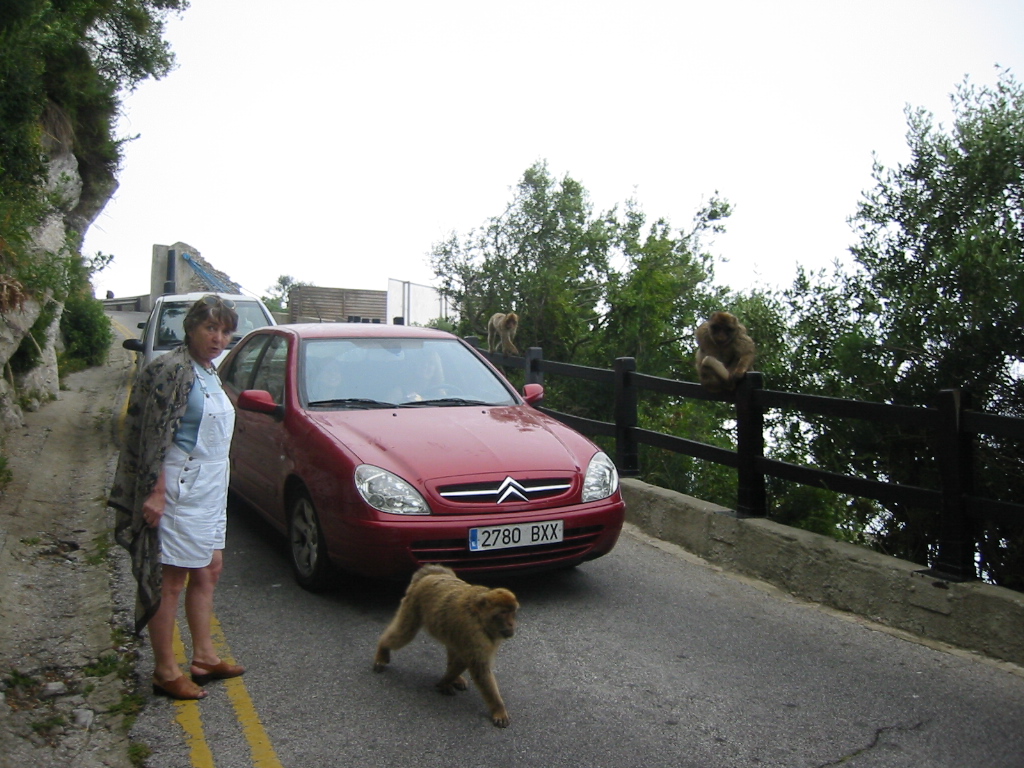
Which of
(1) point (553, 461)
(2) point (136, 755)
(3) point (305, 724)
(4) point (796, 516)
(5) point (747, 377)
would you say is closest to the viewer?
(2) point (136, 755)

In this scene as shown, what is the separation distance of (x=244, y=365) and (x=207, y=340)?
12.5 ft

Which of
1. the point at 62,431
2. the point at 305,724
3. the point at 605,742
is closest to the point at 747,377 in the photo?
the point at 605,742

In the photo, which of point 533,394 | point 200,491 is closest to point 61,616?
point 200,491

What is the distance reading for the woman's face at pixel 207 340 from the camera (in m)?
4.39

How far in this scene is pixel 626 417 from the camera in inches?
350

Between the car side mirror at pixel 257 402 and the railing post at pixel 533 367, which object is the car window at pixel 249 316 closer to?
the railing post at pixel 533 367

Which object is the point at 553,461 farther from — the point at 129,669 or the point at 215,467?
the point at 129,669

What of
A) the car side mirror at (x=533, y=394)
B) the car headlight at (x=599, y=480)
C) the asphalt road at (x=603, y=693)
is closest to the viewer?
the asphalt road at (x=603, y=693)

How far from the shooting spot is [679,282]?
57.0 ft

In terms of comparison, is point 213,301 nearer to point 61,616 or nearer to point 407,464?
point 407,464

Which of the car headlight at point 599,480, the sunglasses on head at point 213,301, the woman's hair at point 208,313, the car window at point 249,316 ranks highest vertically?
the car window at point 249,316

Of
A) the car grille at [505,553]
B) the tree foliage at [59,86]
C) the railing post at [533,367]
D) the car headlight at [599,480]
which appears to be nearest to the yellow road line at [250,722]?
the car grille at [505,553]

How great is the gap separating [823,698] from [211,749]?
2.79 metres

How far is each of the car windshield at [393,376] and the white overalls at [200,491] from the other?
6.97ft
